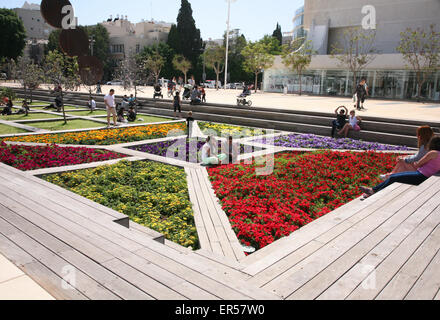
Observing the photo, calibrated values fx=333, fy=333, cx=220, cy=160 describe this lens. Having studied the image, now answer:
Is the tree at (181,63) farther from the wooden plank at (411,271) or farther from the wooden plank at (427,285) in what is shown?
the wooden plank at (427,285)

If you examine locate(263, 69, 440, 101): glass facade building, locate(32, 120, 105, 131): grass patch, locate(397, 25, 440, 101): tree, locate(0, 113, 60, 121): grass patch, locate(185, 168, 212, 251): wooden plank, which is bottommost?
locate(185, 168, 212, 251): wooden plank

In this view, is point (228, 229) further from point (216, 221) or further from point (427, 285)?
point (427, 285)

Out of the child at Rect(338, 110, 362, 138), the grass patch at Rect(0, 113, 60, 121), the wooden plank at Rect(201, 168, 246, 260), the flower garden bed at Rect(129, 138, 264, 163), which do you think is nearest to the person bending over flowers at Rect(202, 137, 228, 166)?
the flower garden bed at Rect(129, 138, 264, 163)

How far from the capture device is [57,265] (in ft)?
10.6

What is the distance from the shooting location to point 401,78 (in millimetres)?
36250

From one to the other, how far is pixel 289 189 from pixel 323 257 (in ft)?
14.1

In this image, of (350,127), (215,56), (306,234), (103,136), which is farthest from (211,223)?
(215,56)

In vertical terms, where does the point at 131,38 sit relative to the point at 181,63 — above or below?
above

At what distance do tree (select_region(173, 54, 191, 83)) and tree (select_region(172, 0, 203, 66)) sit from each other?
2.61 meters

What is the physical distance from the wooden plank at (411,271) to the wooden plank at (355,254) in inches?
12.6

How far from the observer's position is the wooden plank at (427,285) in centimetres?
273

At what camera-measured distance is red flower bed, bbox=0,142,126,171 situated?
848 cm

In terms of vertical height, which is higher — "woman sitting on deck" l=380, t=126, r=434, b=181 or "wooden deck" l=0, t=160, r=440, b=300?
"woman sitting on deck" l=380, t=126, r=434, b=181

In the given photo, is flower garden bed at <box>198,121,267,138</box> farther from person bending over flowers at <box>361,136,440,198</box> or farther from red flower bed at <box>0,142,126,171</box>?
person bending over flowers at <box>361,136,440,198</box>
